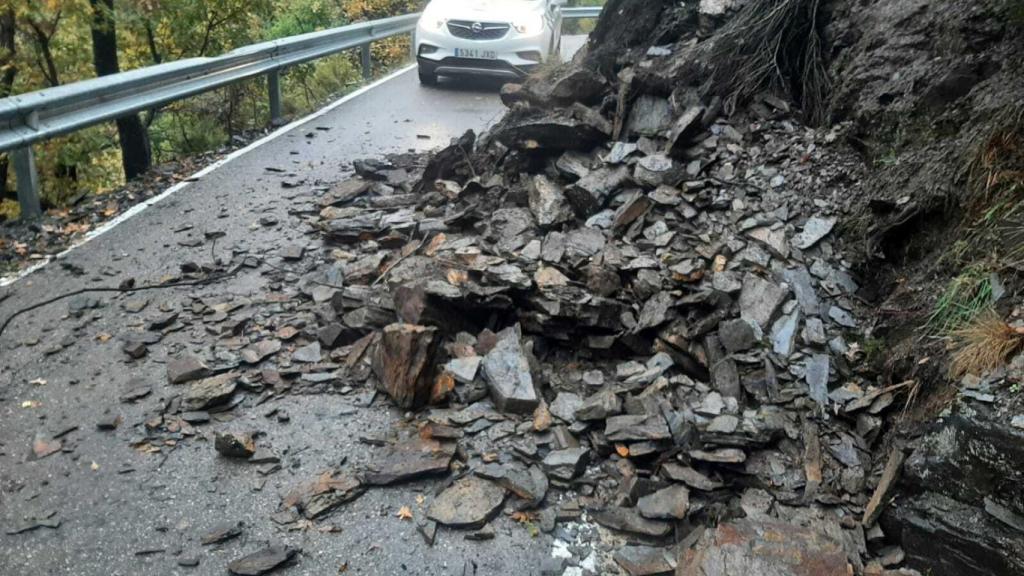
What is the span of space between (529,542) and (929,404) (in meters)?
2.02

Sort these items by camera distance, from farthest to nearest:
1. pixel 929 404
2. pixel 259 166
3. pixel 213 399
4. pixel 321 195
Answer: pixel 259 166
pixel 321 195
pixel 213 399
pixel 929 404

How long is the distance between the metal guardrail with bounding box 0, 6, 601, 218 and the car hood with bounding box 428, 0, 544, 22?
2153 millimetres

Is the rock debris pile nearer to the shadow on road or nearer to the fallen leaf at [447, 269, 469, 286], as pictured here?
the fallen leaf at [447, 269, 469, 286]

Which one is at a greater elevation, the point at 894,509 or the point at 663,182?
the point at 663,182

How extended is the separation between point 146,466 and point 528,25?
34.7 feet

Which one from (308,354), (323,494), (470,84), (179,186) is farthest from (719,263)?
(470,84)

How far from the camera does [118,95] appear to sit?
311 inches

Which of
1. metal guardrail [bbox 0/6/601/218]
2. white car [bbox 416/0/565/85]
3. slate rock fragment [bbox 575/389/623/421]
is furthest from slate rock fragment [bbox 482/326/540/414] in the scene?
white car [bbox 416/0/565/85]

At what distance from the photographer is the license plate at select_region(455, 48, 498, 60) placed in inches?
502

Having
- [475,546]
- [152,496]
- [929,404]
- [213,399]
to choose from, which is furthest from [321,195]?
[929,404]

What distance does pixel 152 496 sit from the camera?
3725 mm

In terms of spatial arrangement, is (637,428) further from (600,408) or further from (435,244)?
(435,244)

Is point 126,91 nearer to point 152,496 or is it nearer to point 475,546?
point 152,496

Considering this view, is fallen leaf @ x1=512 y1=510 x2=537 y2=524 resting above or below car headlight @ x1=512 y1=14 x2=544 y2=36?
below
